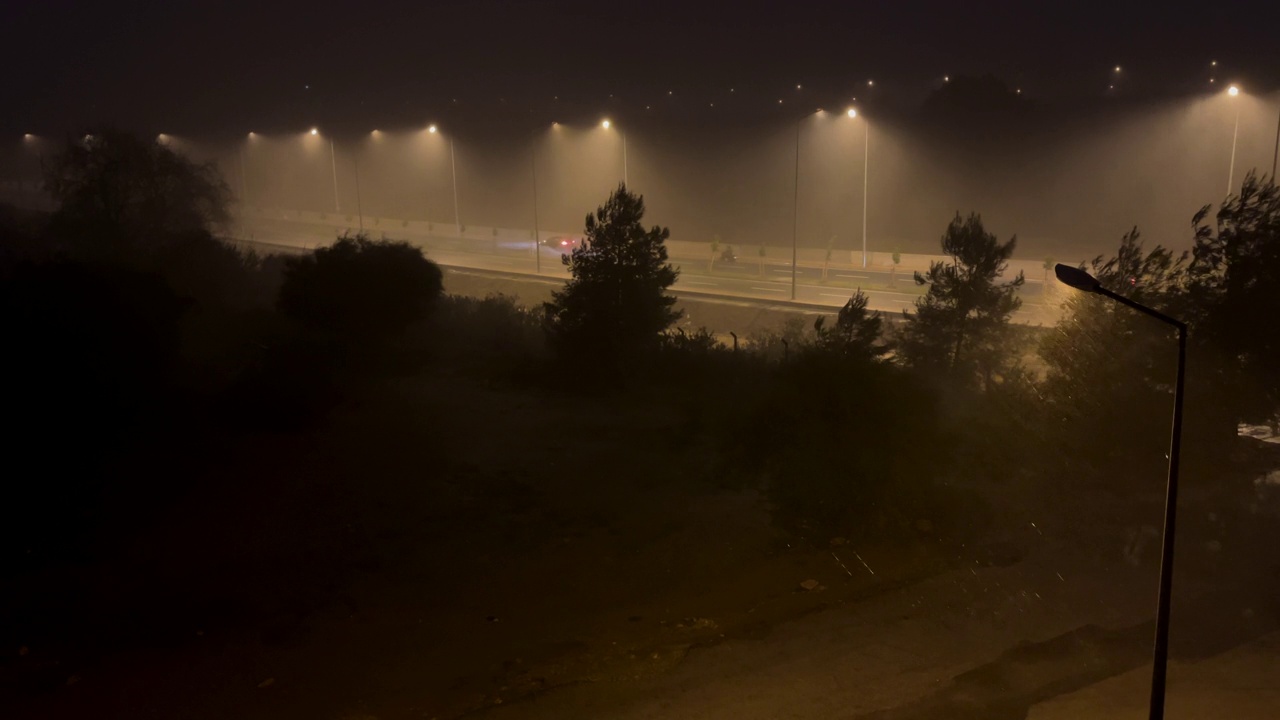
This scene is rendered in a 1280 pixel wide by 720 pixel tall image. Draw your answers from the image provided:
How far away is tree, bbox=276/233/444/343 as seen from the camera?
24922 mm

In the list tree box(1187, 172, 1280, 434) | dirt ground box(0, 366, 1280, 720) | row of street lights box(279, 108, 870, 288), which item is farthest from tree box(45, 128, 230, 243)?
tree box(1187, 172, 1280, 434)

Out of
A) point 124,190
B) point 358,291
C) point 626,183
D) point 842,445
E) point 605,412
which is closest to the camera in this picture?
point 842,445

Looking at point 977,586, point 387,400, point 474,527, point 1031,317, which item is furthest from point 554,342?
point 1031,317

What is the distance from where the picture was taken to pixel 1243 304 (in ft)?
53.9

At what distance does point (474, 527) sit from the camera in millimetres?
15031

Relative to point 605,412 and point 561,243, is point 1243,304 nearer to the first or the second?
point 605,412

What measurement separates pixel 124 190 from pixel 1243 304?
38627mm

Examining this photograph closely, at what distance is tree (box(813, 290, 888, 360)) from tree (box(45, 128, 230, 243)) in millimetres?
26319

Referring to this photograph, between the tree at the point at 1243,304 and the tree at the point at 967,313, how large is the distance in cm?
529

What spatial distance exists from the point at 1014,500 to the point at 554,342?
1266 centimetres

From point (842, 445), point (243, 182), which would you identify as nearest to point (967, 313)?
point (842, 445)

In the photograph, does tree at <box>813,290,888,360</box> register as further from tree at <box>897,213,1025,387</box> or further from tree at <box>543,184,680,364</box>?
tree at <box>543,184,680,364</box>

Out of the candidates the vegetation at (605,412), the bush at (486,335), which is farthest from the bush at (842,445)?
the bush at (486,335)

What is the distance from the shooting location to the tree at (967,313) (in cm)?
2223
